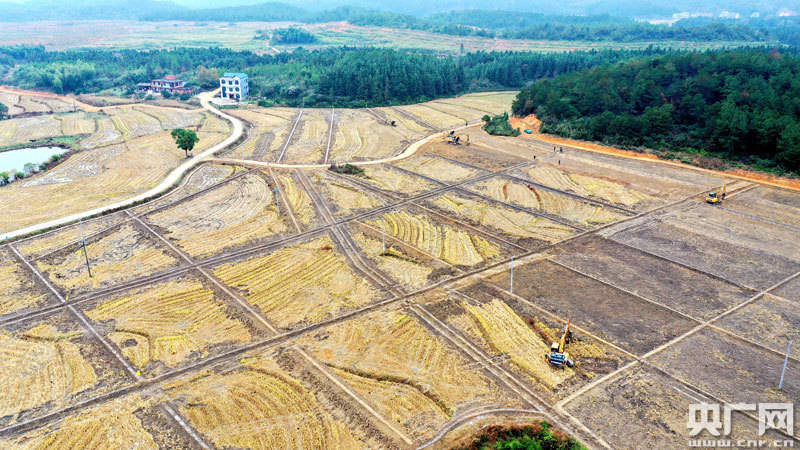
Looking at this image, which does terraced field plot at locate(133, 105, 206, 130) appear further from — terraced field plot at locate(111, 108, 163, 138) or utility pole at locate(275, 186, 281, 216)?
utility pole at locate(275, 186, 281, 216)

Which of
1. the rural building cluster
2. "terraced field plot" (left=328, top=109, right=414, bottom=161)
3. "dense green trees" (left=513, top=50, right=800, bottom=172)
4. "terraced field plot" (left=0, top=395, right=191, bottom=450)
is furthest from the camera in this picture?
the rural building cluster

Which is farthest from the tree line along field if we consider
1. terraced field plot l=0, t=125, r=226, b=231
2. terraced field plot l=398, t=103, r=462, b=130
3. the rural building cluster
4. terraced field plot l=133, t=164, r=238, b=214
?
the rural building cluster

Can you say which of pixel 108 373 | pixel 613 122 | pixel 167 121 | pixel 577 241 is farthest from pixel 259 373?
pixel 167 121

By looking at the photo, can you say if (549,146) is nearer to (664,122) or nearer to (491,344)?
(664,122)

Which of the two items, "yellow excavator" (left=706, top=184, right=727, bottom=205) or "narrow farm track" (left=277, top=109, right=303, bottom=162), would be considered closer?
"yellow excavator" (left=706, top=184, right=727, bottom=205)

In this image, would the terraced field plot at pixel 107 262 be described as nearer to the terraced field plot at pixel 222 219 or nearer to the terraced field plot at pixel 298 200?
the terraced field plot at pixel 222 219

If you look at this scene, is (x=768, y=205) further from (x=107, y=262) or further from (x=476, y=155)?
(x=107, y=262)

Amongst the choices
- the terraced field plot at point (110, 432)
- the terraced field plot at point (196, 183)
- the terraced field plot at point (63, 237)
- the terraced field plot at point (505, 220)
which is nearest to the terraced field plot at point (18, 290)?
the terraced field plot at point (63, 237)
